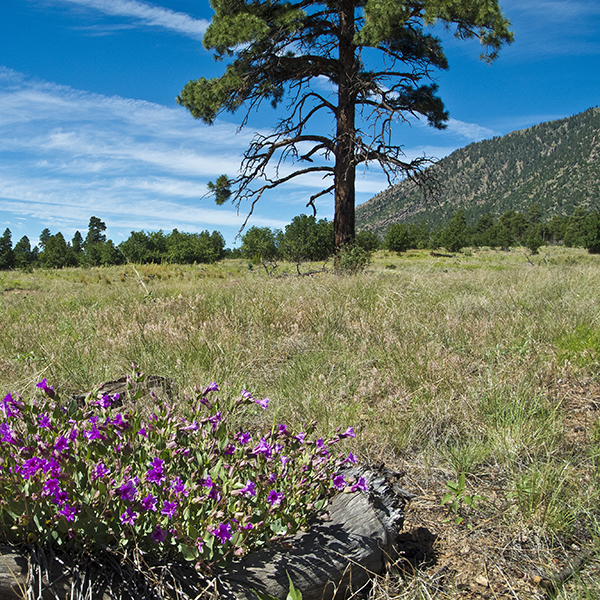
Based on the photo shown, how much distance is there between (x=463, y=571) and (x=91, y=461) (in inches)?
61.6

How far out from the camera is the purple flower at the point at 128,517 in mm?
1273

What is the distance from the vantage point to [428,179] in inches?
450

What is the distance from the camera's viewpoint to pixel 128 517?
129cm

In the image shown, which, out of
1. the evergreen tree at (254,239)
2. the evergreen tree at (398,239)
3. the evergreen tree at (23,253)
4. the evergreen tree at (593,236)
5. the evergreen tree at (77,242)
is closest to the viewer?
the evergreen tree at (254,239)

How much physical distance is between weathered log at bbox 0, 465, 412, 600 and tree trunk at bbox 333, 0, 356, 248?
377 inches

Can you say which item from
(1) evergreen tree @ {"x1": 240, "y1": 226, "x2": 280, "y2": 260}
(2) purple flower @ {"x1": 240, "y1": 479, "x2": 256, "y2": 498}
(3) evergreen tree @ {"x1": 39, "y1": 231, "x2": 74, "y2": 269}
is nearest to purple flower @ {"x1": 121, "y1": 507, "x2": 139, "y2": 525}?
(2) purple flower @ {"x1": 240, "y1": 479, "x2": 256, "y2": 498}

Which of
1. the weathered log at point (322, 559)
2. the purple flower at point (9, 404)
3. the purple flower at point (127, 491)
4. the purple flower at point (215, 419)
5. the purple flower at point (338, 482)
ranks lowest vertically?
the weathered log at point (322, 559)

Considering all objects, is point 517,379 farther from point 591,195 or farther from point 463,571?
point 591,195

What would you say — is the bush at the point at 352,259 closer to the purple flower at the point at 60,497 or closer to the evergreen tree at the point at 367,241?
the purple flower at the point at 60,497

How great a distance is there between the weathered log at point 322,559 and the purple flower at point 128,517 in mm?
242

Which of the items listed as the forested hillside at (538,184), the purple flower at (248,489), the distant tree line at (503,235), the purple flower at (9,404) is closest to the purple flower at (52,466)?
the purple flower at (9,404)

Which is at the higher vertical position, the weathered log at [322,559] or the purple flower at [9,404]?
the purple flower at [9,404]

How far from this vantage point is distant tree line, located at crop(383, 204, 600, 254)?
46.1 metres

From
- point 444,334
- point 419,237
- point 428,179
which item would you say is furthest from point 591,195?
point 444,334
